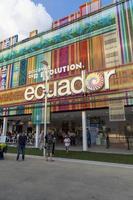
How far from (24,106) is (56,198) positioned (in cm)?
2014

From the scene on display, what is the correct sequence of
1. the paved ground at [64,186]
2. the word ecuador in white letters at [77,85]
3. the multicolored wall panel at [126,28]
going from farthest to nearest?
the word ecuador in white letters at [77,85] → the multicolored wall panel at [126,28] → the paved ground at [64,186]

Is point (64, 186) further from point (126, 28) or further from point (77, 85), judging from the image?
point (126, 28)

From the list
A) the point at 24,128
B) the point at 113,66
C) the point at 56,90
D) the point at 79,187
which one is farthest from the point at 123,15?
the point at 24,128

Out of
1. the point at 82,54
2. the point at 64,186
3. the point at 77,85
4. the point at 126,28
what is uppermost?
the point at 126,28

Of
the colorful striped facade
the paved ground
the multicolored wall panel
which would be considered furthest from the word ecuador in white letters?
the paved ground

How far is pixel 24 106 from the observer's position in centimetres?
2539

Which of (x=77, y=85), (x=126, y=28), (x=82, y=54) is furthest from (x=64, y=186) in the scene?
(x=126, y=28)

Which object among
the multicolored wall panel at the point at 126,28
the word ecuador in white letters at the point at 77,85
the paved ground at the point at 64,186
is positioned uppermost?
the multicolored wall panel at the point at 126,28

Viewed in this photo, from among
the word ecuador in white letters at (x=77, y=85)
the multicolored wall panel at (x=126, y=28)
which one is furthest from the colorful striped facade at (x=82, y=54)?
the word ecuador in white letters at (x=77, y=85)

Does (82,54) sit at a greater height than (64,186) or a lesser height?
greater

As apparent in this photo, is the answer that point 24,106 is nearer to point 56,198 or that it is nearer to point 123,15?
point 123,15

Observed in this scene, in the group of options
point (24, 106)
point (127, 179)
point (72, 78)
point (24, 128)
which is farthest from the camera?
point (24, 128)

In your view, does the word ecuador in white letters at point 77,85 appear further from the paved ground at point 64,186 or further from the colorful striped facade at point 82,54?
the paved ground at point 64,186

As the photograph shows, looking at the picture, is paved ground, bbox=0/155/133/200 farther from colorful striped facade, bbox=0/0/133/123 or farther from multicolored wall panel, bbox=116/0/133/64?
Result: multicolored wall panel, bbox=116/0/133/64
